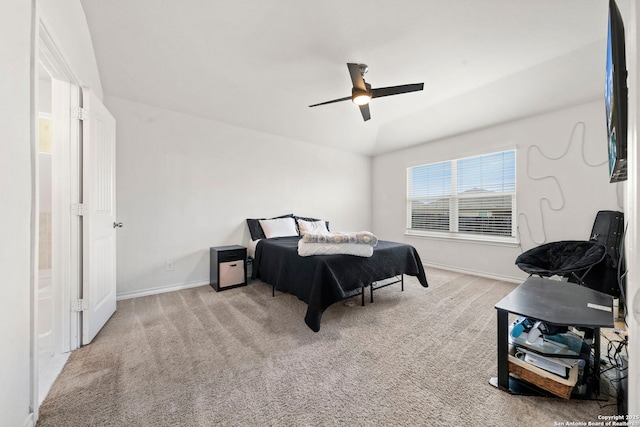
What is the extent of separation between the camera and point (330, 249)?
2.49 m

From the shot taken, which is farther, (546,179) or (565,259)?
(546,179)

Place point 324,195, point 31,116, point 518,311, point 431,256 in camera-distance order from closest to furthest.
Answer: point 31,116 < point 518,311 < point 431,256 < point 324,195

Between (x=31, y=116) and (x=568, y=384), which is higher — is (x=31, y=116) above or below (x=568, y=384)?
above

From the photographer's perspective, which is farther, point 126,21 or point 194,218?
point 194,218

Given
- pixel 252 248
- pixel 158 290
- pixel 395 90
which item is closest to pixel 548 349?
pixel 395 90

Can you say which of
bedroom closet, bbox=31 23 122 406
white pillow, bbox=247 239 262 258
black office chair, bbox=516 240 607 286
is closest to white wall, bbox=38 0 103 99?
bedroom closet, bbox=31 23 122 406

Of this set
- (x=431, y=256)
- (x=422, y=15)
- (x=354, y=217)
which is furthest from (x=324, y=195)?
(x=422, y=15)

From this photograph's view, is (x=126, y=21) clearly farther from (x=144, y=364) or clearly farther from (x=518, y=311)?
(x=518, y=311)

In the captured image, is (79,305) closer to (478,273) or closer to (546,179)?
(478,273)

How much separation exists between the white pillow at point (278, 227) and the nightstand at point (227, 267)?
0.51m

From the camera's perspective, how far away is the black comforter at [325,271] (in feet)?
7.26

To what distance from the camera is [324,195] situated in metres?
5.09

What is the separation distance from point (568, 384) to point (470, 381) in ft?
1.59

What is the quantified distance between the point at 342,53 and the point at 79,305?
3400mm
